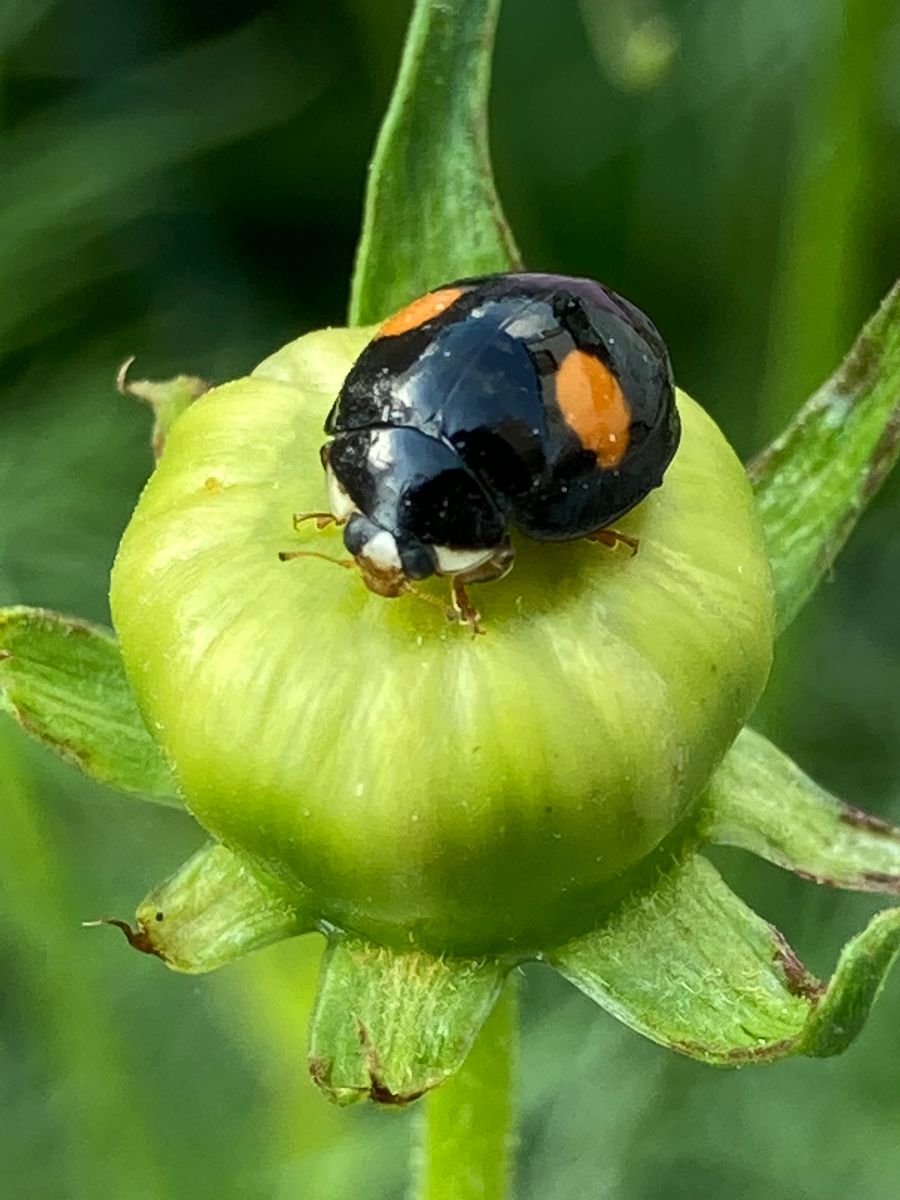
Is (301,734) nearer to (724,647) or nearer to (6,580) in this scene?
(724,647)

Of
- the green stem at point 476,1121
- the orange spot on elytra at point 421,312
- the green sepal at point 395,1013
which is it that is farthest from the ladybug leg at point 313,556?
the green stem at point 476,1121

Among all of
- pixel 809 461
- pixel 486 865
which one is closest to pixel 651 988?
pixel 486 865

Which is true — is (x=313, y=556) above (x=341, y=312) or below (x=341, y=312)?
above

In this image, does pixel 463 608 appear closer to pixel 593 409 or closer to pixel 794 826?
pixel 593 409

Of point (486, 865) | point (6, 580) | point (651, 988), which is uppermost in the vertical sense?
point (486, 865)

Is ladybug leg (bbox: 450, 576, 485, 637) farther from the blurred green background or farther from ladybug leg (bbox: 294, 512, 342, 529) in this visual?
the blurred green background

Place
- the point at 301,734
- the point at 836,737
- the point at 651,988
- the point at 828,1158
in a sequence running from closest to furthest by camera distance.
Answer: the point at 301,734
the point at 651,988
the point at 828,1158
the point at 836,737

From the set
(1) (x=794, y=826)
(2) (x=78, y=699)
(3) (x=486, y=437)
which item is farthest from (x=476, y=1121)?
(3) (x=486, y=437)
